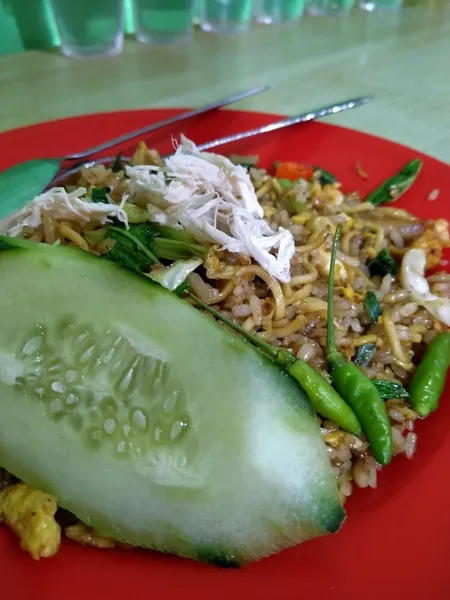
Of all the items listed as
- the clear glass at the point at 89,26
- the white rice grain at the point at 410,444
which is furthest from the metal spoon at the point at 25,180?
the clear glass at the point at 89,26

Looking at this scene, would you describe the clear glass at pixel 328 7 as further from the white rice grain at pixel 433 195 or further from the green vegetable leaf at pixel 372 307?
the green vegetable leaf at pixel 372 307

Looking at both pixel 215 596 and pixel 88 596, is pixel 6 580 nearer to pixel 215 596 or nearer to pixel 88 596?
pixel 88 596

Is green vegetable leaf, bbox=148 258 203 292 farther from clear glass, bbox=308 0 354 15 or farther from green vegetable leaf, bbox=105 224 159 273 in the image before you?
clear glass, bbox=308 0 354 15

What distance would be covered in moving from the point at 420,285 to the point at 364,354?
394 millimetres

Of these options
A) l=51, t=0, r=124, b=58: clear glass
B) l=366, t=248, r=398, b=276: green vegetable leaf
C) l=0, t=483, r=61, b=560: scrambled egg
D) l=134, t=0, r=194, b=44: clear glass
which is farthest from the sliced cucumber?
l=134, t=0, r=194, b=44: clear glass

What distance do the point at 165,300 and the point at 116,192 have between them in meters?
0.73

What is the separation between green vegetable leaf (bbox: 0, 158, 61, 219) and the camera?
2.03 metres

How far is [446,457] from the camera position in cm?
153

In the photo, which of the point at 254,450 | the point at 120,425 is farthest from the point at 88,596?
the point at 254,450

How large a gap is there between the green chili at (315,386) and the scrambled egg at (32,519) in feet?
2.01

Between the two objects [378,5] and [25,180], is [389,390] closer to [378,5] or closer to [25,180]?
[25,180]

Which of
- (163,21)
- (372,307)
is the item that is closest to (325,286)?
(372,307)

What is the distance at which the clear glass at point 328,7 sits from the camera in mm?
4723

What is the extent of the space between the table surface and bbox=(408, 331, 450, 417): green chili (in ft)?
4.96
